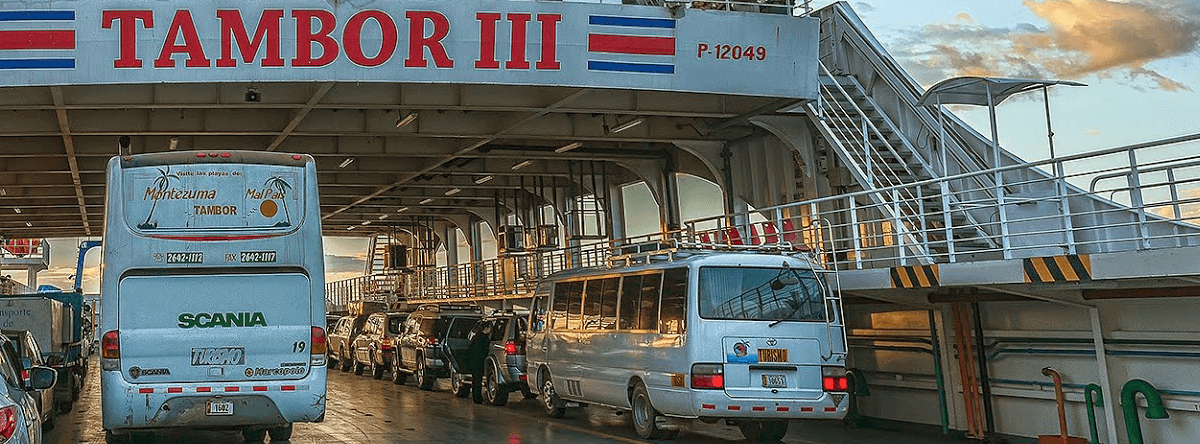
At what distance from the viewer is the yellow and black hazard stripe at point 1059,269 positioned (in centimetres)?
1134

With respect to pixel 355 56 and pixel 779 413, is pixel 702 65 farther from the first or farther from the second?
pixel 779 413

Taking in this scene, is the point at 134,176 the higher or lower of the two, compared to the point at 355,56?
lower

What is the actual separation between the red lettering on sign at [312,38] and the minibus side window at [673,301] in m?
7.52

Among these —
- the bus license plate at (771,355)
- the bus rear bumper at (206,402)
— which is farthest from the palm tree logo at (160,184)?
the bus license plate at (771,355)

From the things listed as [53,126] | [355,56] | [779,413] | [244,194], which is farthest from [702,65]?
[53,126]

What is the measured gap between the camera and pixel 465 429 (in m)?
16.2

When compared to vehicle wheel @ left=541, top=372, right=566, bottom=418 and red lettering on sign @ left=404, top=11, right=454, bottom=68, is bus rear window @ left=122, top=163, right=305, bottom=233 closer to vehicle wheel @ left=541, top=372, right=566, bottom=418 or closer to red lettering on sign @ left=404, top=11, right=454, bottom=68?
red lettering on sign @ left=404, top=11, right=454, bottom=68

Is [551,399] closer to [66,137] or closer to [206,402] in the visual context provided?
[206,402]

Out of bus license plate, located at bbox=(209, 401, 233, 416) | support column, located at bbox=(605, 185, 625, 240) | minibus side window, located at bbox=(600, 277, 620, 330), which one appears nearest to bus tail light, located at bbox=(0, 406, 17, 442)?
bus license plate, located at bbox=(209, 401, 233, 416)

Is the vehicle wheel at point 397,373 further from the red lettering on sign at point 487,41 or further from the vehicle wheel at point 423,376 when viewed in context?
the red lettering on sign at point 487,41

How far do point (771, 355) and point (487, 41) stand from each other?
806 centimetres

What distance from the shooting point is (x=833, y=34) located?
72.6 feet

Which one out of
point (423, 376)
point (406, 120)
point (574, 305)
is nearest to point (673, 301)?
point (574, 305)

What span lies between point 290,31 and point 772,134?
1006cm
